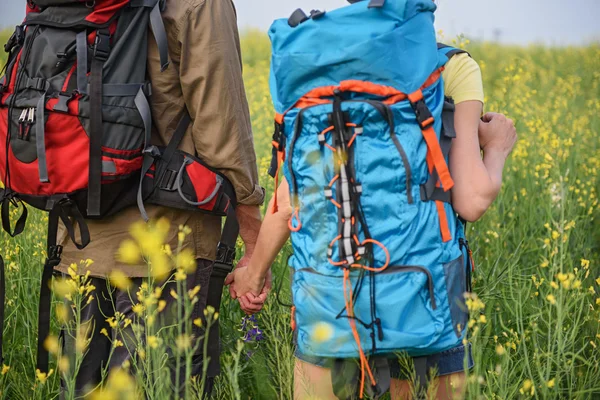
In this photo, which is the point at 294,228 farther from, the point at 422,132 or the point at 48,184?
the point at 48,184

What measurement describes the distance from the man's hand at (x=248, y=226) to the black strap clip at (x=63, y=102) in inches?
29.7

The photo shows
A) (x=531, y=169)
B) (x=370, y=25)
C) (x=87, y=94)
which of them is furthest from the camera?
(x=531, y=169)

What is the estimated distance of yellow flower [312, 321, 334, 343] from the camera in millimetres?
1938

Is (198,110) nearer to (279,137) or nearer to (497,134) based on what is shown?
(279,137)

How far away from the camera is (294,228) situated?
2129 mm

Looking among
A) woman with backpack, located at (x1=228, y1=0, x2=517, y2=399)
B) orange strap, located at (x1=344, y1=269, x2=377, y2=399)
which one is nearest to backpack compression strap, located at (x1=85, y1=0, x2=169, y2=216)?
woman with backpack, located at (x1=228, y1=0, x2=517, y2=399)

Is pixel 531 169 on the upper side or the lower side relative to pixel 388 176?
lower

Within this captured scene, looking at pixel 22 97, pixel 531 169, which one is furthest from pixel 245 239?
pixel 531 169

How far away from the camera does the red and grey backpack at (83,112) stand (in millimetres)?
2410

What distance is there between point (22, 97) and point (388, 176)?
1.27m

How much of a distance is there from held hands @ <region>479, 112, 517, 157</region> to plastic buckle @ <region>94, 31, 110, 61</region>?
1.20 meters

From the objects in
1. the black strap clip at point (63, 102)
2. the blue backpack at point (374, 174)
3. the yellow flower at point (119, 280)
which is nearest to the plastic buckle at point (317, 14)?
the blue backpack at point (374, 174)

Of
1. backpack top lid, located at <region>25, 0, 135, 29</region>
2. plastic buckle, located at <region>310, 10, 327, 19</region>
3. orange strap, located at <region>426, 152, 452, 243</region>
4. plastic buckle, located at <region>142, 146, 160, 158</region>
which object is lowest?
plastic buckle, located at <region>142, 146, 160, 158</region>

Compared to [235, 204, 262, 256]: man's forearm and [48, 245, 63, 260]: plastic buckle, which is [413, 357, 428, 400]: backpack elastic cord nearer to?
[235, 204, 262, 256]: man's forearm
